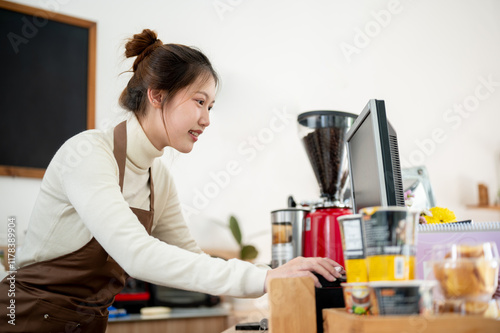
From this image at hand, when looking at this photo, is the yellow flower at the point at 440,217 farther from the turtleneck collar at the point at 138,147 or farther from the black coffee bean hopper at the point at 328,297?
the turtleneck collar at the point at 138,147

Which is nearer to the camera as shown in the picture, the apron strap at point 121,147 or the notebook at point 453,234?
the notebook at point 453,234

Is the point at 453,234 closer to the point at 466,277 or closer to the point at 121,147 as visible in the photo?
the point at 466,277

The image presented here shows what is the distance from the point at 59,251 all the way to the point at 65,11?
1.84 meters

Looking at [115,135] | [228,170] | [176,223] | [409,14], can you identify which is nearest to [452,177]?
[409,14]

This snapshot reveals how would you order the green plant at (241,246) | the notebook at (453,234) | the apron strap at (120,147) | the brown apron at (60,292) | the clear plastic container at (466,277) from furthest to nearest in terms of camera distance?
the green plant at (241,246), the apron strap at (120,147), the brown apron at (60,292), the notebook at (453,234), the clear plastic container at (466,277)

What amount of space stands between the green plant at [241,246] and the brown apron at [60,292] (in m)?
1.53

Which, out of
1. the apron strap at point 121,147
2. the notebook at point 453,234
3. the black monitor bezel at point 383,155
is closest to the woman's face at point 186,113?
the apron strap at point 121,147

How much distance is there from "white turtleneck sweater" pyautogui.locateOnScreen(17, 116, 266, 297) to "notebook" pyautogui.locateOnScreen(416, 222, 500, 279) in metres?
0.35

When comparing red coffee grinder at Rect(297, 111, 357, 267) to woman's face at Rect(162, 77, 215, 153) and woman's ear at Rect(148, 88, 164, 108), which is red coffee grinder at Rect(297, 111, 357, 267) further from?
woman's ear at Rect(148, 88, 164, 108)

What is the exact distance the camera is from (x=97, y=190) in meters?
1.07

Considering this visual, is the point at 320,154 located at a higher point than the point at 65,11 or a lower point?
lower

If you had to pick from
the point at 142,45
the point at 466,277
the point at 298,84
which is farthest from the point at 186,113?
the point at 298,84

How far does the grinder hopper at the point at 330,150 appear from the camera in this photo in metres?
1.71

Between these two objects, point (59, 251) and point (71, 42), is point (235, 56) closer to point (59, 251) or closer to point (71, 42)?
point (71, 42)
